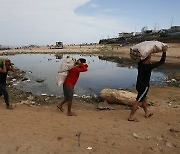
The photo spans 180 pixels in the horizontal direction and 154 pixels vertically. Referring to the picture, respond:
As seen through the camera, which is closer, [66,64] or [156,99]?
[66,64]

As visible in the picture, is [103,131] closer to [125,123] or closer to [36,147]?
[125,123]

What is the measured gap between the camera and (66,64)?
664cm

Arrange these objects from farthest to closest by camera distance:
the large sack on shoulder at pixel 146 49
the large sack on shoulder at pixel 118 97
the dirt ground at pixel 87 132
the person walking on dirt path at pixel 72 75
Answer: the large sack on shoulder at pixel 118 97, the person walking on dirt path at pixel 72 75, the large sack on shoulder at pixel 146 49, the dirt ground at pixel 87 132

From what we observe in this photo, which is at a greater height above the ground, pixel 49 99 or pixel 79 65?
pixel 79 65

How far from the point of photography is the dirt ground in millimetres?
4703

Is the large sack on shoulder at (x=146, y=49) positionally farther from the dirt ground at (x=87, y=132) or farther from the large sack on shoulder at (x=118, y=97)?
the large sack on shoulder at (x=118, y=97)

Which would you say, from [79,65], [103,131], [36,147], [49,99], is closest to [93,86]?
[49,99]

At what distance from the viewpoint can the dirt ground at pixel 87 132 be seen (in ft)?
15.4

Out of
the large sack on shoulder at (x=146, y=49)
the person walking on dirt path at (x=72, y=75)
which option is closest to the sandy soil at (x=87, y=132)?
the person walking on dirt path at (x=72, y=75)

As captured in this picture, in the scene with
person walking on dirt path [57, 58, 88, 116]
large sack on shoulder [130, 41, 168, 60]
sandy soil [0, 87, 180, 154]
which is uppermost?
large sack on shoulder [130, 41, 168, 60]

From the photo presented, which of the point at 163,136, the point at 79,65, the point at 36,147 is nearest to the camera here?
the point at 36,147

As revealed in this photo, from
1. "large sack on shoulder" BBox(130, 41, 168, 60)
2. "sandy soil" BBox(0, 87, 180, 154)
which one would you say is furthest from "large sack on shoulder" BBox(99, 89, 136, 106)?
"large sack on shoulder" BBox(130, 41, 168, 60)

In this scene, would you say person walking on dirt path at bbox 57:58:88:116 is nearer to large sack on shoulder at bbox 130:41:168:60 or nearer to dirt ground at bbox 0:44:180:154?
dirt ground at bbox 0:44:180:154

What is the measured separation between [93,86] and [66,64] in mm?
6700
